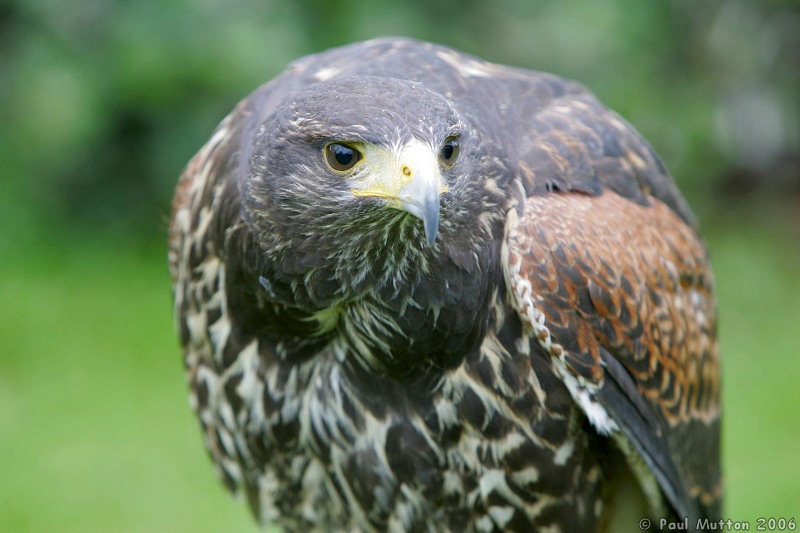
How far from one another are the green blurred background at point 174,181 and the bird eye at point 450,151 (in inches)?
141

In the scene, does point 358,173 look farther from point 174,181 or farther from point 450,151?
point 174,181

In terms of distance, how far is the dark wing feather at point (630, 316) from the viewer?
351 cm

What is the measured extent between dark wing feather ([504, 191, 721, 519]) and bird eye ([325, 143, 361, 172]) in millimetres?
694

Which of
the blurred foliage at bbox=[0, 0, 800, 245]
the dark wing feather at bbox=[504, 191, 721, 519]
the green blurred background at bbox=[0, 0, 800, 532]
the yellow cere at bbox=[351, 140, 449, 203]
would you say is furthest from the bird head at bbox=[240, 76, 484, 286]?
the blurred foliage at bbox=[0, 0, 800, 245]

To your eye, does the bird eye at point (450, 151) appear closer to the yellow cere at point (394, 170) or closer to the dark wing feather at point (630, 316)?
the yellow cere at point (394, 170)

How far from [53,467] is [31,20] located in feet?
9.70

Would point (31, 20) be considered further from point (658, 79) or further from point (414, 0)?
point (658, 79)

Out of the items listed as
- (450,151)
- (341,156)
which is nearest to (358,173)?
(341,156)

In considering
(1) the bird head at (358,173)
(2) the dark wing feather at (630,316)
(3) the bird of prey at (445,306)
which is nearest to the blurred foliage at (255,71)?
(3) the bird of prey at (445,306)

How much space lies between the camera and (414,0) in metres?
7.18

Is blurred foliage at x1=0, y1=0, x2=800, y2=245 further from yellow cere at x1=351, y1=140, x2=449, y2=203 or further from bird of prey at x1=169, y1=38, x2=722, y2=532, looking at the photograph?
yellow cere at x1=351, y1=140, x2=449, y2=203

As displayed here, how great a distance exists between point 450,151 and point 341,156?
1.08 ft

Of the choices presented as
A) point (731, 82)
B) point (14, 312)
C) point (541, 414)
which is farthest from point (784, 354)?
point (14, 312)

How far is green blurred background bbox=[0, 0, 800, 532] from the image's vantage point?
21.2 feet
